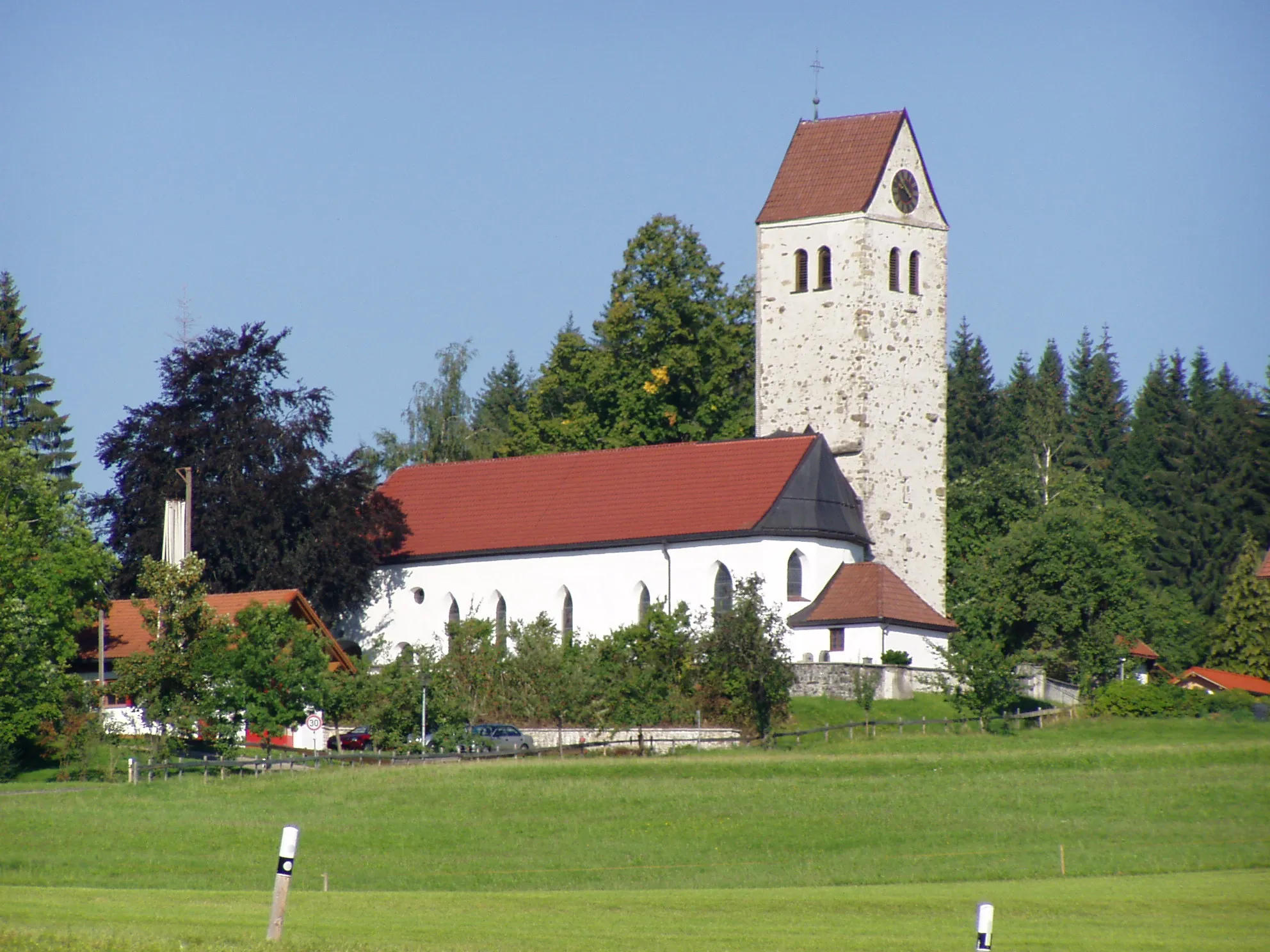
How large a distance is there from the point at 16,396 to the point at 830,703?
36.0m

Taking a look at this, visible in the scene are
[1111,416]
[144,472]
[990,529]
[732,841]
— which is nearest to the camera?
[732,841]

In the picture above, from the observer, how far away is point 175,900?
24297 mm

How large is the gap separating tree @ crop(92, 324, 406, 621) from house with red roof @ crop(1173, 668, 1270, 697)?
28.8 metres

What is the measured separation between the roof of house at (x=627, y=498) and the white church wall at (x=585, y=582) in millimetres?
414

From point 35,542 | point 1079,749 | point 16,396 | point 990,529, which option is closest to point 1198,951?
point 1079,749

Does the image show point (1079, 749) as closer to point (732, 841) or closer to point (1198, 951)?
point (732, 841)

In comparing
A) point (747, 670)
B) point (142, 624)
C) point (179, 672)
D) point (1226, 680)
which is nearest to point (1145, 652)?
point (1226, 680)

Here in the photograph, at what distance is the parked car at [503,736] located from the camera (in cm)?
4822

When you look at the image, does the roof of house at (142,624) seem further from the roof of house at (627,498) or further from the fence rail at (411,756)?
the roof of house at (627,498)

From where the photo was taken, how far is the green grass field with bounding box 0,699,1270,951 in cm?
2195

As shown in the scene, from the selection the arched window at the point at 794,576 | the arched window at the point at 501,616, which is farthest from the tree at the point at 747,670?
the arched window at the point at 501,616

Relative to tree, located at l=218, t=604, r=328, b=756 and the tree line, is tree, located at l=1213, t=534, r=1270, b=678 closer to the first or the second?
the tree line

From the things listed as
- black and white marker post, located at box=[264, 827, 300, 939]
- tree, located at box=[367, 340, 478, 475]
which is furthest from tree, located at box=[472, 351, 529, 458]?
black and white marker post, located at box=[264, 827, 300, 939]

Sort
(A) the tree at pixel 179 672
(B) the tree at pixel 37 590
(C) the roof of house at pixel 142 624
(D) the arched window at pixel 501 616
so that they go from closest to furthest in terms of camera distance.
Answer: (B) the tree at pixel 37 590 < (A) the tree at pixel 179 672 < (C) the roof of house at pixel 142 624 < (D) the arched window at pixel 501 616
